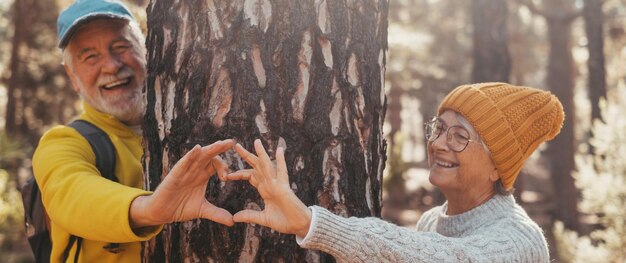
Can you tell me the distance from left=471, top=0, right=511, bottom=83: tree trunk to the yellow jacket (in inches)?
309

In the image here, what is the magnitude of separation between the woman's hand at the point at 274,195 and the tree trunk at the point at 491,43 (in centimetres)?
833

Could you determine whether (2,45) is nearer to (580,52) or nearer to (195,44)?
(195,44)

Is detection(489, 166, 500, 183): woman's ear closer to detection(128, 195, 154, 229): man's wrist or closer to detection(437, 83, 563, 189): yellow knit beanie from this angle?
detection(437, 83, 563, 189): yellow knit beanie

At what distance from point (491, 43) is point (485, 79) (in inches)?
23.1

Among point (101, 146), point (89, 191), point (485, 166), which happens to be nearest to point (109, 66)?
→ point (101, 146)

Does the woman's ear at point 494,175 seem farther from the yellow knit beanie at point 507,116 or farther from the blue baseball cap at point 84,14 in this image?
the blue baseball cap at point 84,14

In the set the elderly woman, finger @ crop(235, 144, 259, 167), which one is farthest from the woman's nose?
finger @ crop(235, 144, 259, 167)

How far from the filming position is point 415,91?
2316cm

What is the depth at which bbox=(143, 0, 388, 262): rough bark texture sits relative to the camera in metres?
1.97

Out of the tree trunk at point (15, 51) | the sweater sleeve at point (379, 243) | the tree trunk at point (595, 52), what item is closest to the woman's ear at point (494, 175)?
the sweater sleeve at point (379, 243)

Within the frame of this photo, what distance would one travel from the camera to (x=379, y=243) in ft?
5.88

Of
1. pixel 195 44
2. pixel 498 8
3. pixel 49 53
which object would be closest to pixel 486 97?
pixel 195 44

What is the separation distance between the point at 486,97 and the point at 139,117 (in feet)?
4.73

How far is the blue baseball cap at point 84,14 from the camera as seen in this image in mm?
2432
